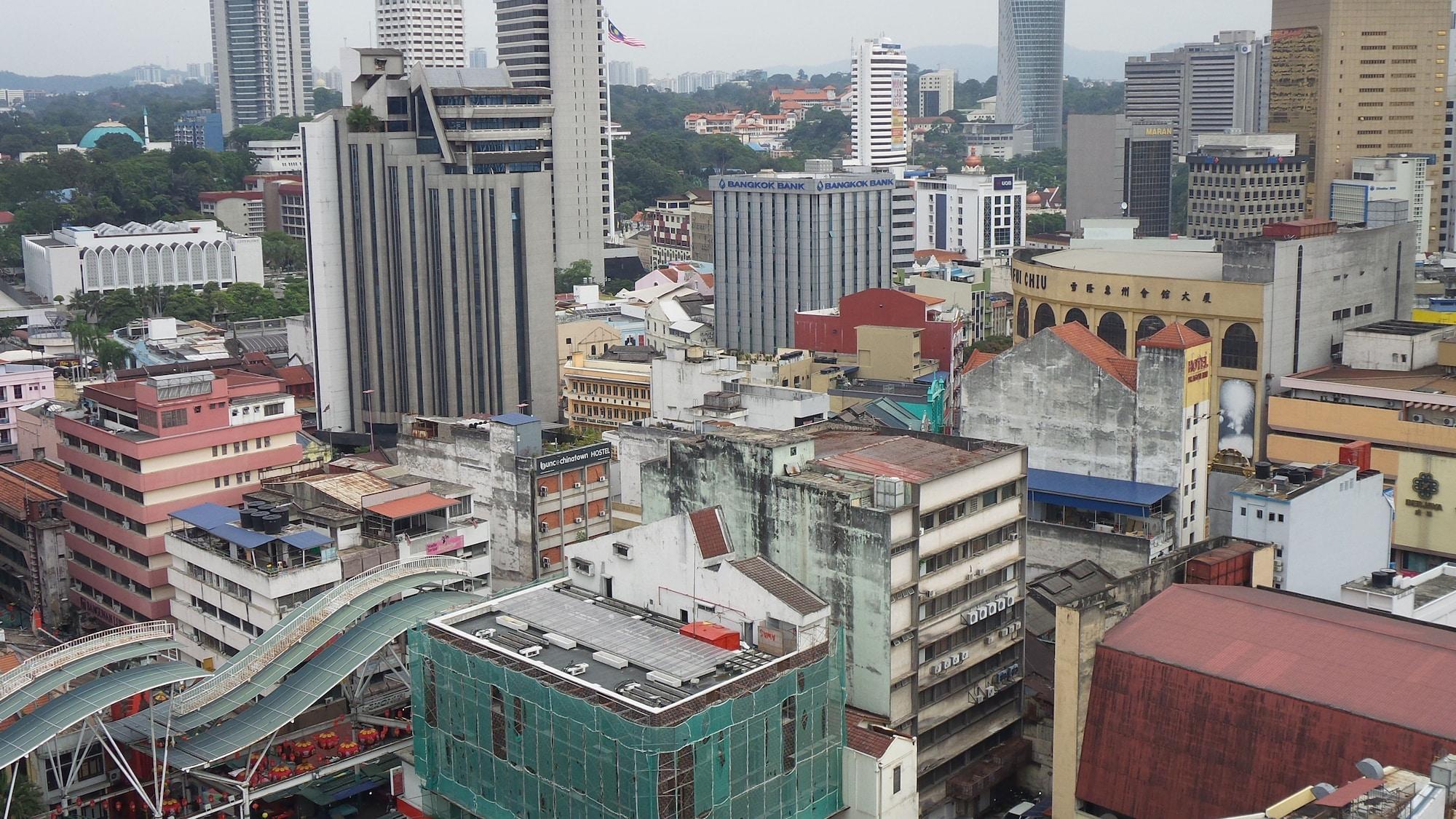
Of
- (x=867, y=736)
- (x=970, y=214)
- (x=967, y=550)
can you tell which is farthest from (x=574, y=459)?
(x=970, y=214)

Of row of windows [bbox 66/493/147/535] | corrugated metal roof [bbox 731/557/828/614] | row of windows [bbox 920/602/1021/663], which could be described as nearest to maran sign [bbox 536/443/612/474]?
row of windows [bbox 66/493/147/535]

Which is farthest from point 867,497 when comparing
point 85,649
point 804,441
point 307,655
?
point 85,649

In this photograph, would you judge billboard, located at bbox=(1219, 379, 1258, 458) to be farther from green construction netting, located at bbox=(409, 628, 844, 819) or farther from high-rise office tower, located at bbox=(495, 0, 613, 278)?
high-rise office tower, located at bbox=(495, 0, 613, 278)

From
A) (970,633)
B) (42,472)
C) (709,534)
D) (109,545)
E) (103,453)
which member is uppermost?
(709,534)

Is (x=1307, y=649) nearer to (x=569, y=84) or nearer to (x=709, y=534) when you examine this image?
(x=709, y=534)

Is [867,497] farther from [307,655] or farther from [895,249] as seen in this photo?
[895,249]
